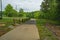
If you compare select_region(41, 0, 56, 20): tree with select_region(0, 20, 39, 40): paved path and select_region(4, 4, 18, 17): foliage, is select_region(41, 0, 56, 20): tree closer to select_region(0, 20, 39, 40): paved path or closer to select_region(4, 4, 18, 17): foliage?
select_region(0, 20, 39, 40): paved path

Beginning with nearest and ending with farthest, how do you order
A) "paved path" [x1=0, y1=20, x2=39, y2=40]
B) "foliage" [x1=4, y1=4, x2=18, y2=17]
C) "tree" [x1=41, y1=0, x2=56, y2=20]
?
1. "paved path" [x1=0, y1=20, x2=39, y2=40]
2. "tree" [x1=41, y1=0, x2=56, y2=20]
3. "foliage" [x1=4, y1=4, x2=18, y2=17]

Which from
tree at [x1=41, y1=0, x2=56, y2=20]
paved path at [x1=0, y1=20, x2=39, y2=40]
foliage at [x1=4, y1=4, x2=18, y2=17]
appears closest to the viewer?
paved path at [x1=0, y1=20, x2=39, y2=40]

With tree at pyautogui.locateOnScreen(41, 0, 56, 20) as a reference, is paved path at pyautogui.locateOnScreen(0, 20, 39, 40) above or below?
below

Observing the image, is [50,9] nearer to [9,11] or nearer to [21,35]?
[21,35]

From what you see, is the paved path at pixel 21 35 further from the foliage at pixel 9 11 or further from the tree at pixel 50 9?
the foliage at pixel 9 11

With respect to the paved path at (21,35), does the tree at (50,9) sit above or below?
above

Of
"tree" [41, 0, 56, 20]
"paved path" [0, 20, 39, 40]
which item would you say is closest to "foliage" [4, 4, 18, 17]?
"tree" [41, 0, 56, 20]

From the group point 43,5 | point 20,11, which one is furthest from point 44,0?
point 20,11

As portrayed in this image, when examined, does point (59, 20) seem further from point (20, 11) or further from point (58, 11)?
point (20, 11)

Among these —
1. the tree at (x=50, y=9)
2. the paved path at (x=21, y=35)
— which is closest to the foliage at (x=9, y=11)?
the tree at (x=50, y=9)

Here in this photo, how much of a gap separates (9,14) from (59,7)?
65.5 metres

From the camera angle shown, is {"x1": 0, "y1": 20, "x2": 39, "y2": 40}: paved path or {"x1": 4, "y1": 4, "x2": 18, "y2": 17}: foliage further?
{"x1": 4, "y1": 4, "x2": 18, "y2": 17}: foliage

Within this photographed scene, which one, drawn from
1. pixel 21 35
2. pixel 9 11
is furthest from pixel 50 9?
pixel 9 11

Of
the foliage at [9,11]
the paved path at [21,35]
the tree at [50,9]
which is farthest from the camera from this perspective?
the foliage at [9,11]
